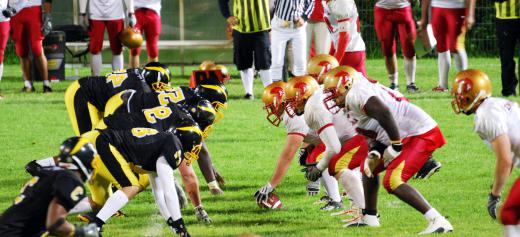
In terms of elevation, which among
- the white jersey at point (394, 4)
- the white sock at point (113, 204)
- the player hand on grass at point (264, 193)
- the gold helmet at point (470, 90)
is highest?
the gold helmet at point (470, 90)

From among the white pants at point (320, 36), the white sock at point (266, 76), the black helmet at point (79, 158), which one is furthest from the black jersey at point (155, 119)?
the white pants at point (320, 36)

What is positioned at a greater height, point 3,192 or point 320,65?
point 320,65

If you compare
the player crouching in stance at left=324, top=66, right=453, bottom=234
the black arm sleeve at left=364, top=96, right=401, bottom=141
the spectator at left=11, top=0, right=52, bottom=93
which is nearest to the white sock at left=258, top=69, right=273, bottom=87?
the spectator at left=11, top=0, right=52, bottom=93

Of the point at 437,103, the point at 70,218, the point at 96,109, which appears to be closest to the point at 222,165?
the point at 96,109

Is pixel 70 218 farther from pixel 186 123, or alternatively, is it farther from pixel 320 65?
pixel 320 65

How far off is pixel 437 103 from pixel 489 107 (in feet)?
23.7

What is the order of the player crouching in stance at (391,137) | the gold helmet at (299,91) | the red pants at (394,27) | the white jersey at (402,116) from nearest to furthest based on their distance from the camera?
the player crouching in stance at (391,137) < the white jersey at (402,116) < the gold helmet at (299,91) < the red pants at (394,27)

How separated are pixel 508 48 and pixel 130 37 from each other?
5.08 m

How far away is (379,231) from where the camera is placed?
27.0 ft

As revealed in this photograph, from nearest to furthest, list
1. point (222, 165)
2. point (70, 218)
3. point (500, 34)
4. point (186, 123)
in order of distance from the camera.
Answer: point (186, 123) < point (70, 218) < point (222, 165) < point (500, 34)

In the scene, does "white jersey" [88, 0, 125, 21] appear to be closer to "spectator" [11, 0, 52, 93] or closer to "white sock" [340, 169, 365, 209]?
"spectator" [11, 0, 52, 93]

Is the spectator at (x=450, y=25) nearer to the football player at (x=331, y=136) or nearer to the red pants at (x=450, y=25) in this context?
the red pants at (x=450, y=25)

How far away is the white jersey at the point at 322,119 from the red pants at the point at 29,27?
783 centimetres

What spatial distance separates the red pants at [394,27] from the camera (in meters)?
15.0
